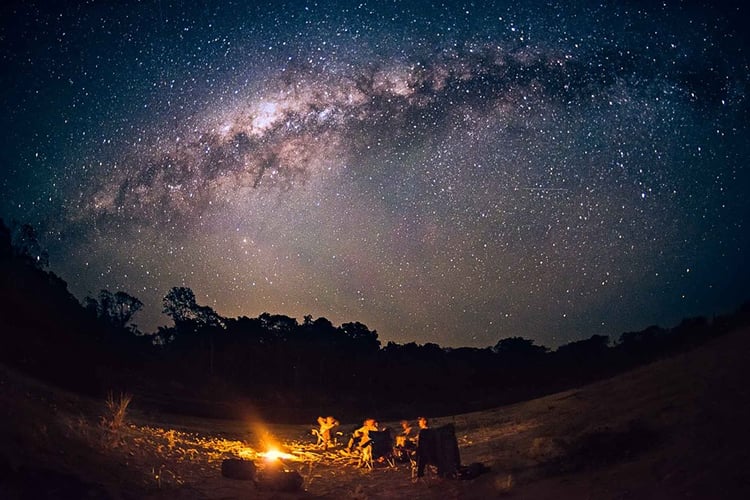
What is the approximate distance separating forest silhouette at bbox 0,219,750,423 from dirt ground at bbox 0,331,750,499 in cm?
1313

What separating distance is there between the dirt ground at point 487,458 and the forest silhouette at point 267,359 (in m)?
13.1

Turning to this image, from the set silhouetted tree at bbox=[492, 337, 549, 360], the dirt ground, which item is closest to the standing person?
the dirt ground

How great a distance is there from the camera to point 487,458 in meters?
13.7

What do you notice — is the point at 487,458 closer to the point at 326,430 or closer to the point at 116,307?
the point at 326,430

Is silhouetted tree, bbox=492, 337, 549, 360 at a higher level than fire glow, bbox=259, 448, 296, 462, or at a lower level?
higher

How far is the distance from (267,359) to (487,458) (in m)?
38.5

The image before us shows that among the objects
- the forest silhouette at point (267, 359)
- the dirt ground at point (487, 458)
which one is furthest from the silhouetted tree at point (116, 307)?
the dirt ground at point (487, 458)

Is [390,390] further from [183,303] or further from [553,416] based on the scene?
[183,303]

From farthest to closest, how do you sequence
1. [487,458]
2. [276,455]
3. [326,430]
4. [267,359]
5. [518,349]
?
[518,349], [267,359], [326,430], [276,455], [487,458]

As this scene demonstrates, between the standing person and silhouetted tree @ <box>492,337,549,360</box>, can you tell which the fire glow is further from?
silhouetted tree @ <box>492,337,549,360</box>

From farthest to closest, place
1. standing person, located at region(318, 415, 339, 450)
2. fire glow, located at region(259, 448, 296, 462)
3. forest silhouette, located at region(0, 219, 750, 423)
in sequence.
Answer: forest silhouette, located at region(0, 219, 750, 423)
standing person, located at region(318, 415, 339, 450)
fire glow, located at region(259, 448, 296, 462)

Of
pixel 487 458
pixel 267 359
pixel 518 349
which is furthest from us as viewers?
pixel 518 349

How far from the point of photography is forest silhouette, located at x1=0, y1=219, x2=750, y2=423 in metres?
30.6

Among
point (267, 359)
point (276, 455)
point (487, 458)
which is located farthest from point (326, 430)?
point (267, 359)
